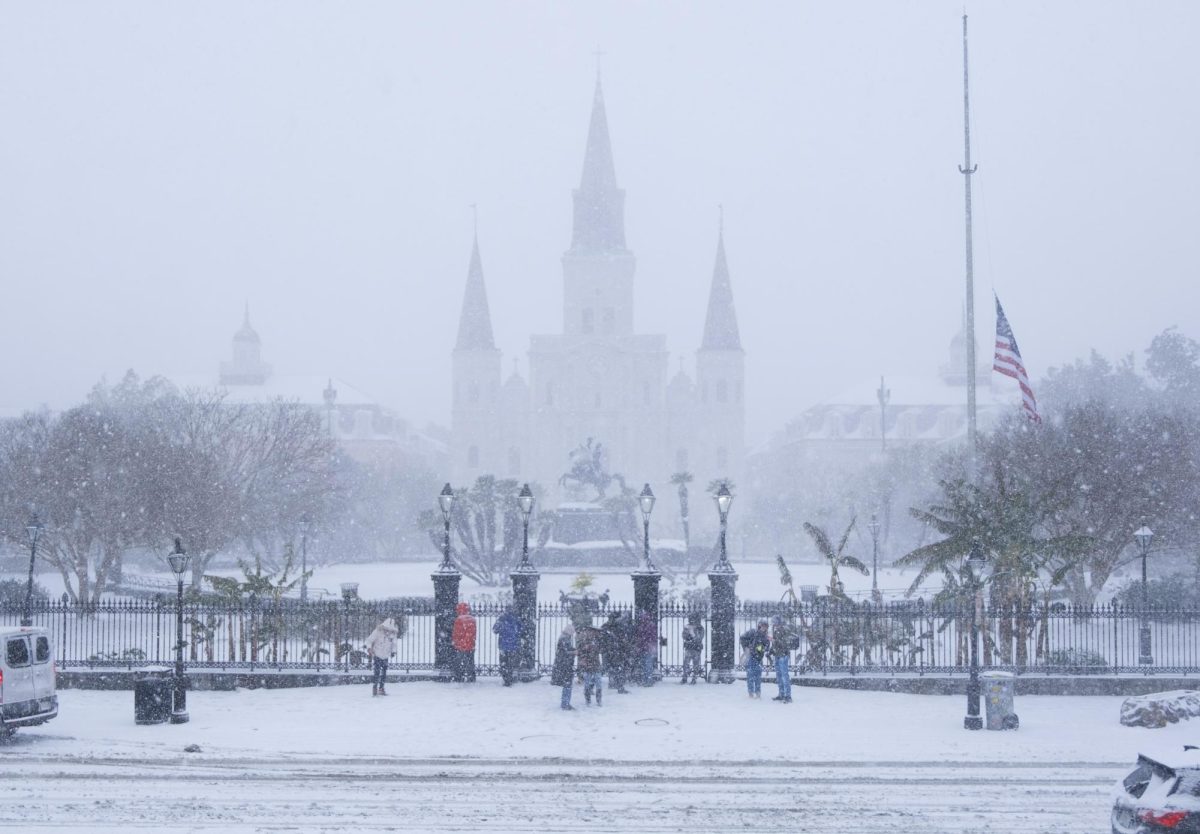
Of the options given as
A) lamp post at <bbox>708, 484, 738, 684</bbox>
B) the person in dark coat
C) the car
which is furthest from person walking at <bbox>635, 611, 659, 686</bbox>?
the car

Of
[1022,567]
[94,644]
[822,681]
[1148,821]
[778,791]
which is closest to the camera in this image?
[1148,821]

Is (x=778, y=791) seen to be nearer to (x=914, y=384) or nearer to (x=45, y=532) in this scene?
(x=45, y=532)

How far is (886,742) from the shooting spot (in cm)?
1454

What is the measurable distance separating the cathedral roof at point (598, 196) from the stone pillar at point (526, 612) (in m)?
75.3

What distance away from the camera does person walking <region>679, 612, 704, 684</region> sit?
1909 centimetres

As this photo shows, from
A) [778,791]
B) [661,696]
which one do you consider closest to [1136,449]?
[661,696]

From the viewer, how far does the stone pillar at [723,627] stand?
63.9 feet

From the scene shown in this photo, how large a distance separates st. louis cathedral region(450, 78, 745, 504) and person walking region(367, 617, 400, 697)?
73177 mm

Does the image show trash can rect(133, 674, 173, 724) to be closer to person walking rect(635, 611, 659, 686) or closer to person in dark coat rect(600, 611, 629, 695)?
person in dark coat rect(600, 611, 629, 695)

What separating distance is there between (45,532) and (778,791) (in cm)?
3018

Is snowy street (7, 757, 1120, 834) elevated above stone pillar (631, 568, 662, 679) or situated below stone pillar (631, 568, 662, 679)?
below

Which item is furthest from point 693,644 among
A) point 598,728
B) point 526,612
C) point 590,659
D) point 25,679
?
point 25,679

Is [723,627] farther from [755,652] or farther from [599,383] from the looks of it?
[599,383]

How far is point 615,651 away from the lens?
18.7 meters
